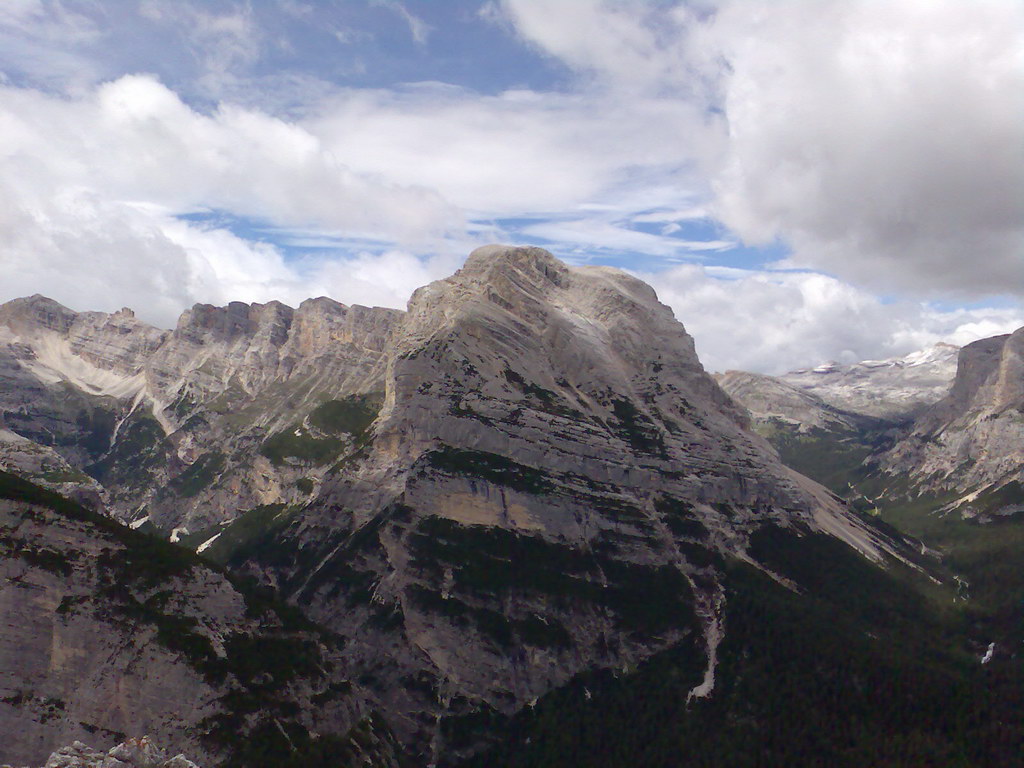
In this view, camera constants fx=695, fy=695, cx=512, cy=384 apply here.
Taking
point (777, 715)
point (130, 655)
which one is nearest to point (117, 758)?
point (130, 655)

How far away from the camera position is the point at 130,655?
11131 cm

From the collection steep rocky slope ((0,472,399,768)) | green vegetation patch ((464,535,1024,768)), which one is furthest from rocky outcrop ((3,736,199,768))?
green vegetation patch ((464,535,1024,768))

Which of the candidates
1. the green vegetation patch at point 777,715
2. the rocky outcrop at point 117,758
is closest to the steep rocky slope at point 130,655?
the rocky outcrop at point 117,758

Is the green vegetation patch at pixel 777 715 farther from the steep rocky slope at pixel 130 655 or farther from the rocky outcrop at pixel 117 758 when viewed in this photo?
the rocky outcrop at pixel 117 758

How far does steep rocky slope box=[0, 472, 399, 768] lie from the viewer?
103125mm

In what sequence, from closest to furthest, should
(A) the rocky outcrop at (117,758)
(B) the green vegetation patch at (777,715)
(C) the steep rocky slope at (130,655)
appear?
(A) the rocky outcrop at (117,758) → (C) the steep rocky slope at (130,655) → (B) the green vegetation patch at (777,715)

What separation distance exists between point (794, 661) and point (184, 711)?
504ft

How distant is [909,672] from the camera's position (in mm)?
186250

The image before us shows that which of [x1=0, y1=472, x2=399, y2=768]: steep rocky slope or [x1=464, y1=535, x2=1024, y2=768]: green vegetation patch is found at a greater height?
[x1=0, y1=472, x2=399, y2=768]: steep rocky slope

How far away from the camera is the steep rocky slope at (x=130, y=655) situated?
103 m

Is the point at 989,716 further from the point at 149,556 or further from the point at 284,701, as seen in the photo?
the point at 149,556

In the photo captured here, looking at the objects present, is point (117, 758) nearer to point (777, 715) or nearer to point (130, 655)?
point (130, 655)

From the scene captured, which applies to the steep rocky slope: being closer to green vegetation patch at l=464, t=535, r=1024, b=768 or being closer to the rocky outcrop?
the rocky outcrop

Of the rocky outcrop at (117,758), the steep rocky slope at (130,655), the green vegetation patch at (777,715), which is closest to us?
the rocky outcrop at (117,758)
